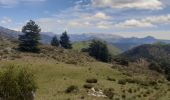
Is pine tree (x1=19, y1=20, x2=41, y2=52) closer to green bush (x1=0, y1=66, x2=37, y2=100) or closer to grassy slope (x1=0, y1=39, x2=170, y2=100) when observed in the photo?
grassy slope (x1=0, y1=39, x2=170, y2=100)

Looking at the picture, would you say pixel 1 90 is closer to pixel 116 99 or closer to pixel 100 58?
pixel 116 99

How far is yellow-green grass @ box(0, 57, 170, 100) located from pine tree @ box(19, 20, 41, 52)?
10.3m

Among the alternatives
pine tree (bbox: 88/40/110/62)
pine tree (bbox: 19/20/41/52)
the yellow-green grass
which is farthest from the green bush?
pine tree (bbox: 88/40/110/62)

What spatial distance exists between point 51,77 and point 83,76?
6653 millimetres

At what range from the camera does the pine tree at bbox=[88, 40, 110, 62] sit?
124 meters

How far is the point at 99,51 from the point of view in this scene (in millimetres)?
125562

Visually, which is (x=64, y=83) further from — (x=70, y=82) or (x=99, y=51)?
(x=99, y=51)

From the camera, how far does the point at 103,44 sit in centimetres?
12781

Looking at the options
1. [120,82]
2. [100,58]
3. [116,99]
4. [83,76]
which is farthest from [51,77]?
[100,58]

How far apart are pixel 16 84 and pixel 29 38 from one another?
56.3 meters

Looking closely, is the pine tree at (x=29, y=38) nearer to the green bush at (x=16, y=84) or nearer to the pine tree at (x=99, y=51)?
the pine tree at (x=99, y=51)

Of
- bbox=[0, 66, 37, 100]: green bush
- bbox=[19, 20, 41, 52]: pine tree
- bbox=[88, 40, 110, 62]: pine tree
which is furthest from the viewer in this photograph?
bbox=[88, 40, 110, 62]: pine tree

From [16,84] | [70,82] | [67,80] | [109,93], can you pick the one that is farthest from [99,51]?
[16,84]

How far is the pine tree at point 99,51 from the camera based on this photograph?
406 ft
